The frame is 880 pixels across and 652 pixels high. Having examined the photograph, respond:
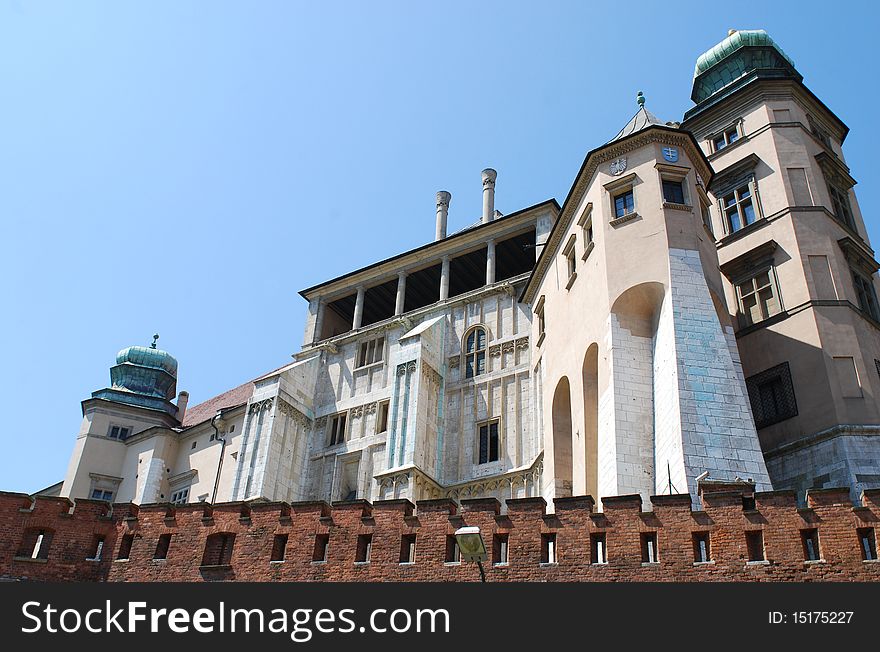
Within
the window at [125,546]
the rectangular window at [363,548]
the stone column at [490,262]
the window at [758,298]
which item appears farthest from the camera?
the stone column at [490,262]

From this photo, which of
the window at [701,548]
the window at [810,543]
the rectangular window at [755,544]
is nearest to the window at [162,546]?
the window at [701,548]

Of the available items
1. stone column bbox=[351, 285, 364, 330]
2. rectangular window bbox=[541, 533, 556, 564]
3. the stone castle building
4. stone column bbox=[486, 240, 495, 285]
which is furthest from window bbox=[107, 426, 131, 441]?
rectangular window bbox=[541, 533, 556, 564]

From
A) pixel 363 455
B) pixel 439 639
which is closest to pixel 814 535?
pixel 439 639

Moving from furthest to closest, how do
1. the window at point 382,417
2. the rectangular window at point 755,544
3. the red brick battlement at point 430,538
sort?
the window at point 382,417
the rectangular window at point 755,544
the red brick battlement at point 430,538

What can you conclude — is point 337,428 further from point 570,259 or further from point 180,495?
point 570,259

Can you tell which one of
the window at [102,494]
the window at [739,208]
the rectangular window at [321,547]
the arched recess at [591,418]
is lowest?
the rectangular window at [321,547]

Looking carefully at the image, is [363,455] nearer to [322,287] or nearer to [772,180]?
[322,287]

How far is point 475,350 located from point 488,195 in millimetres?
11257

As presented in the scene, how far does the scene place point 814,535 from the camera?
17875mm

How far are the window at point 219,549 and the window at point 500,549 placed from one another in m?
6.82

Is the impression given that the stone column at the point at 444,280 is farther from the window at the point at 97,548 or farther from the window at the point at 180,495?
the window at the point at 97,548

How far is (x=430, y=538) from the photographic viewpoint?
814 inches

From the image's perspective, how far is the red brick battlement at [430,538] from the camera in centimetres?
1783

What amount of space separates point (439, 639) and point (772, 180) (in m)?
25.2
